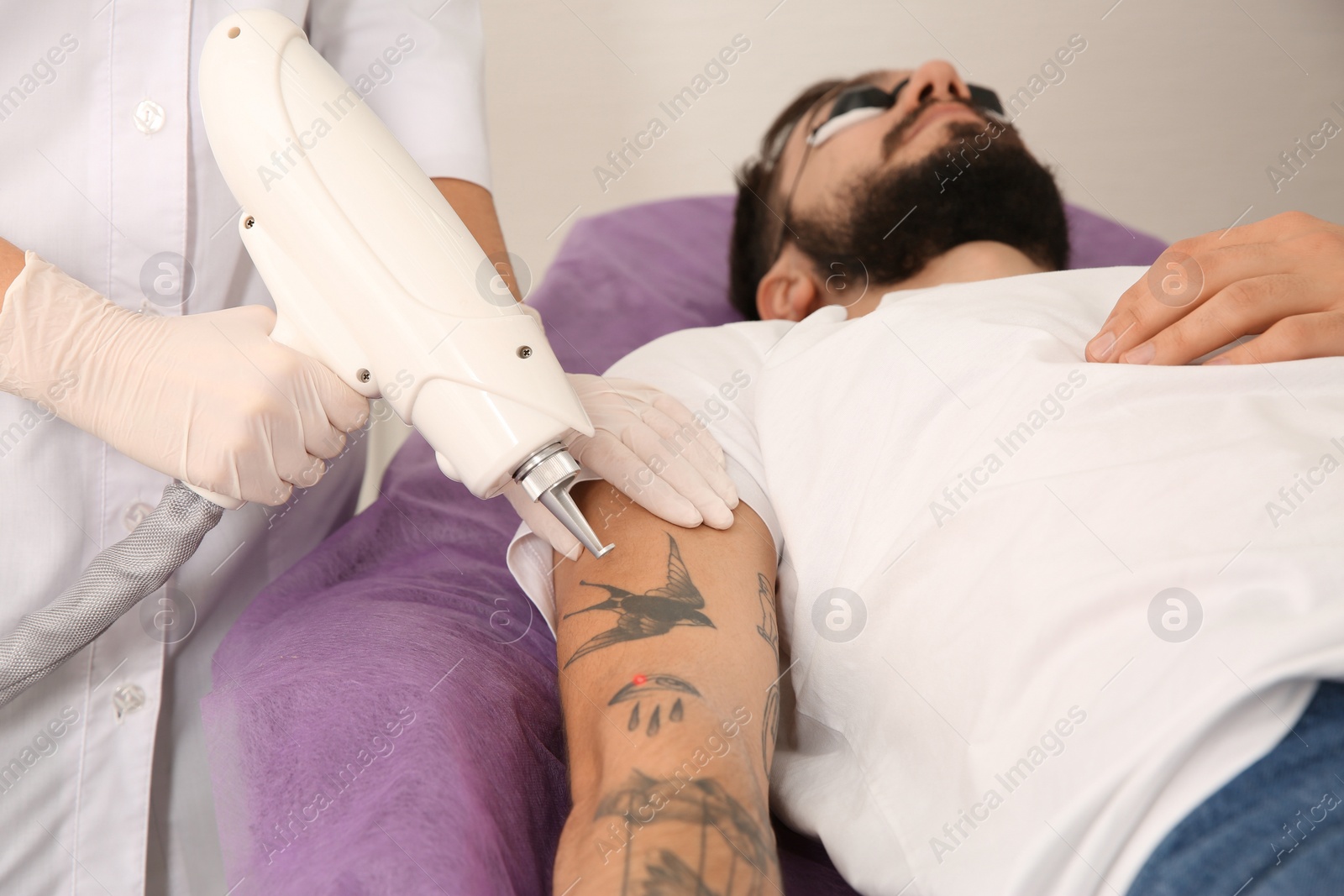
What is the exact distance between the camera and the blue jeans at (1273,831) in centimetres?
56

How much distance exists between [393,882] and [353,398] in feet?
1.34

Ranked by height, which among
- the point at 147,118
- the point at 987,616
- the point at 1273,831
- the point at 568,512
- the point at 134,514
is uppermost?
the point at 147,118

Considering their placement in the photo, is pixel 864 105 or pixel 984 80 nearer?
pixel 864 105

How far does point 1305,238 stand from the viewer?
91cm

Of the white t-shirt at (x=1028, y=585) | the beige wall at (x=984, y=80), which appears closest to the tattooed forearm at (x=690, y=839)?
the white t-shirt at (x=1028, y=585)

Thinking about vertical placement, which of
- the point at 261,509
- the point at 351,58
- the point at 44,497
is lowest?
the point at 261,509

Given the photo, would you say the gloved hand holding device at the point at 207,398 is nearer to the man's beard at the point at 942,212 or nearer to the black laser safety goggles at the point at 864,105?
the man's beard at the point at 942,212

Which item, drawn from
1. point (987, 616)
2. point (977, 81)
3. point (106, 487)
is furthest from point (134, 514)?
point (977, 81)

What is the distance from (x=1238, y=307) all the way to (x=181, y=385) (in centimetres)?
101

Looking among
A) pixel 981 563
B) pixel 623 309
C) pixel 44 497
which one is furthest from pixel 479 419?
pixel 623 309

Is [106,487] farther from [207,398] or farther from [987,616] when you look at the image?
[987,616]

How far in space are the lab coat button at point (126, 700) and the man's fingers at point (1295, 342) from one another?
114 centimetres

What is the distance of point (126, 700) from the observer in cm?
95

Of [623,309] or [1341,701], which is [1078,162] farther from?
[1341,701]
